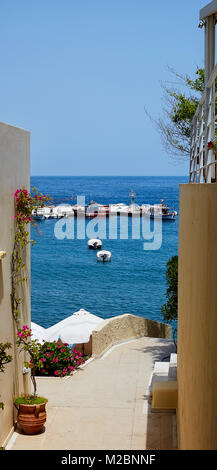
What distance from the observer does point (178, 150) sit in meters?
21.4

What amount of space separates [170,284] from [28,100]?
376 feet

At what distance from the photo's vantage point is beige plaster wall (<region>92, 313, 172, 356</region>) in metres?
17.3

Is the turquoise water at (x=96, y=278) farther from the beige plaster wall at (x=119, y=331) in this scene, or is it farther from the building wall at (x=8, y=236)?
the building wall at (x=8, y=236)

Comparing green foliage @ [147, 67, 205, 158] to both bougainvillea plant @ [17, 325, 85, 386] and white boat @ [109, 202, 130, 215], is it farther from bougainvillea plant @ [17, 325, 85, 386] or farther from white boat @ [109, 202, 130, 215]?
white boat @ [109, 202, 130, 215]

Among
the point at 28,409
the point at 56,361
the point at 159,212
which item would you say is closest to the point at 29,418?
the point at 28,409

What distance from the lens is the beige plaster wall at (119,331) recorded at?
56.7ft

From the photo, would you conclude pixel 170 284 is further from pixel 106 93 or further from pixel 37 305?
pixel 106 93

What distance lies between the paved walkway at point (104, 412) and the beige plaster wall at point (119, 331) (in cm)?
42

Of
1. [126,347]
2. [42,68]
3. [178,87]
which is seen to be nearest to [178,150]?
[178,87]

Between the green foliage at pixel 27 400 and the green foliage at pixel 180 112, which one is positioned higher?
the green foliage at pixel 180 112

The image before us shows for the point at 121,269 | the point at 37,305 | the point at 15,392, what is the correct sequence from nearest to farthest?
the point at 15,392
the point at 37,305
the point at 121,269

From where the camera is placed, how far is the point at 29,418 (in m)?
10.3

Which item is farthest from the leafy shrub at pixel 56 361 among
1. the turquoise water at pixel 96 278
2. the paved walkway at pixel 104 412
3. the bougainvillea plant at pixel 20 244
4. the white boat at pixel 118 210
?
the white boat at pixel 118 210

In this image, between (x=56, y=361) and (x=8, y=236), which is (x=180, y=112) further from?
(x=8, y=236)
